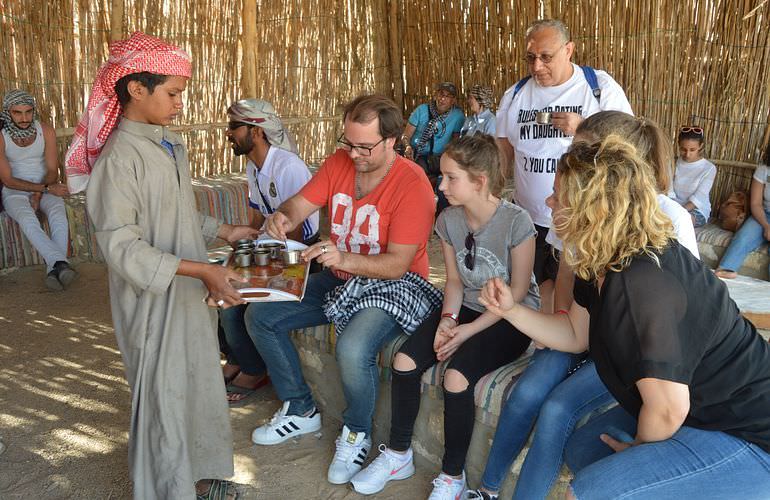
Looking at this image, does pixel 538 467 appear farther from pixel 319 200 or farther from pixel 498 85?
pixel 498 85

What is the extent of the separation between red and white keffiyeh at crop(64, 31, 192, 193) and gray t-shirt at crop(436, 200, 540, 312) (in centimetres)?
115

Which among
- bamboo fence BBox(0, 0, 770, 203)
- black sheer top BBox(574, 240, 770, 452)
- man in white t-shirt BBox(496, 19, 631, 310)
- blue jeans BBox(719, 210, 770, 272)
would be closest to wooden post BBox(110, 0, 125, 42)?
bamboo fence BBox(0, 0, 770, 203)

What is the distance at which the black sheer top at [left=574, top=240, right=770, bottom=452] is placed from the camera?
5.29 ft

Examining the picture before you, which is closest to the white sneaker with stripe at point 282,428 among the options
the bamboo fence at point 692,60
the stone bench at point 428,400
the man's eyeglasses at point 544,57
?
the stone bench at point 428,400

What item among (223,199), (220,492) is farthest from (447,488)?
(223,199)

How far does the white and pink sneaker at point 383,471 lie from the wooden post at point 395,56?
6.25m

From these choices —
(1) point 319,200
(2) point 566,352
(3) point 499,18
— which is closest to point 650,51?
(3) point 499,18

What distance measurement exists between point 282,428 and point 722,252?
3.83 m

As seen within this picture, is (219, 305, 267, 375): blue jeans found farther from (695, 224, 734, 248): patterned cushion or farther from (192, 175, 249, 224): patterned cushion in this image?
(695, 224, 734, 248): patterned cushion

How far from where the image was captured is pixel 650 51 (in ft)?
19.6

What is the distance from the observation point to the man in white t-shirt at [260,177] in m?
3.44

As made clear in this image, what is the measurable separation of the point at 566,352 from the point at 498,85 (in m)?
5.40

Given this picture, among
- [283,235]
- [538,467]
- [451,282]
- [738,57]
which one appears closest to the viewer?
[538,467]

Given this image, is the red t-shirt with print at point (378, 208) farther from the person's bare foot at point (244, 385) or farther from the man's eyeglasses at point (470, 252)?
the person's bare foot at point (244, 385)
